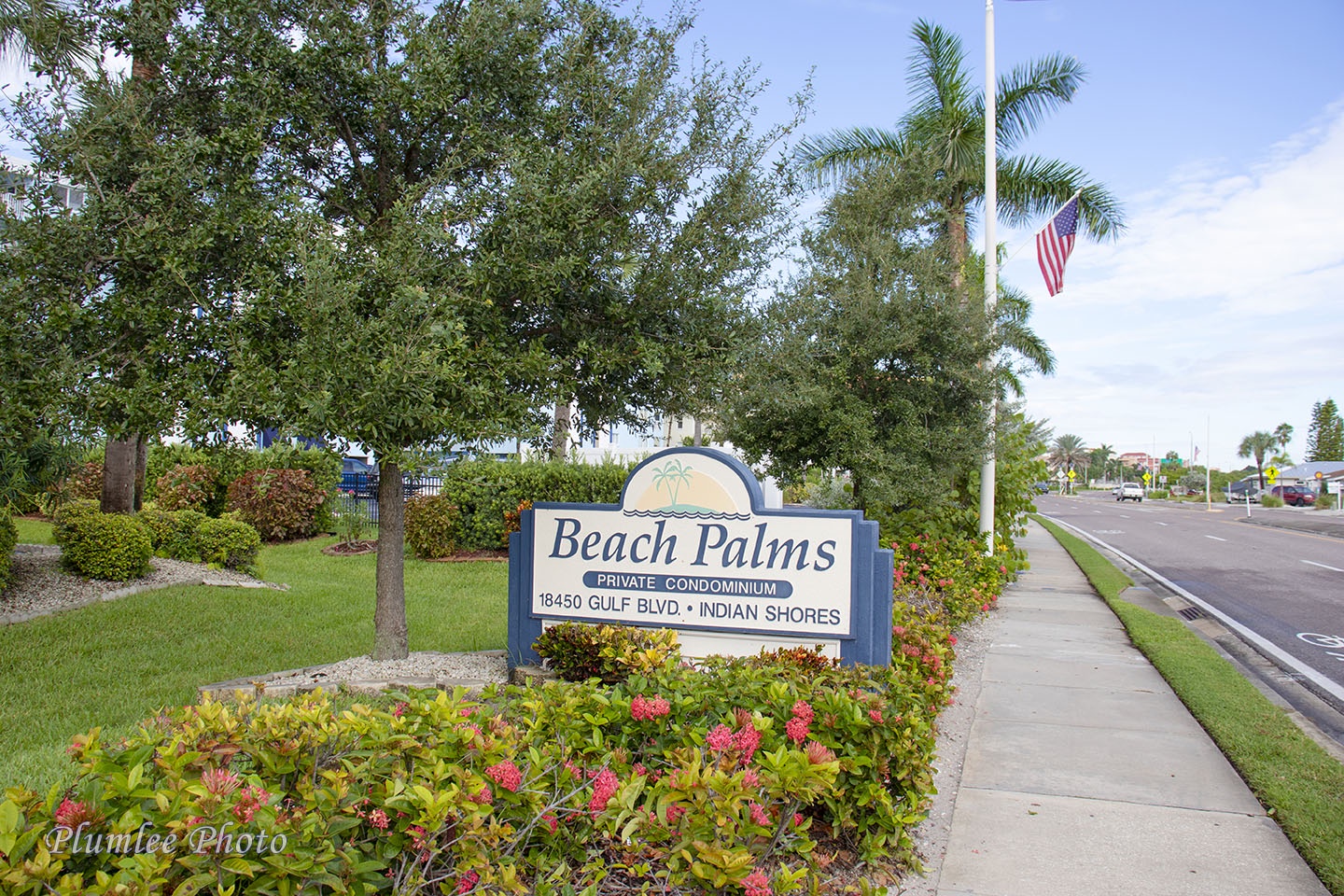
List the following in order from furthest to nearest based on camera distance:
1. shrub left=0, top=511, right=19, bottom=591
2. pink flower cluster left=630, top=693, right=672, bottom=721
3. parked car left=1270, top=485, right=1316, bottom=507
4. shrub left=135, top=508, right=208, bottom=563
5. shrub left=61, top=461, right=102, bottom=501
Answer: parked car left=1270, top=485, right=1316, bottom=507
shrub left=61, top=461, right=102, bottom=501
shrub left=135, top=508, right=208, bottom=563
shrub left=0, top=511, right=19, bottom=591
pink flower cluster left=630, top=693, right=672, bottom=721

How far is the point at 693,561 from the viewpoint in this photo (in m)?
5.72

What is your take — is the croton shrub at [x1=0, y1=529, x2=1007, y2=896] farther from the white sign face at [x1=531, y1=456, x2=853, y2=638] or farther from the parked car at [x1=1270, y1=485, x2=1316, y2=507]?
the parked car at [x1=1270, y1=485, x2=1316, y2=507]

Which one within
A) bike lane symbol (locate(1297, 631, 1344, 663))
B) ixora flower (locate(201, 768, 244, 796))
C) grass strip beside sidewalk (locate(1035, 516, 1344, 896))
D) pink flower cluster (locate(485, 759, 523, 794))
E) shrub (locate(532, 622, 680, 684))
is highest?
ixora flower (locate(201, 768, 244, 796))

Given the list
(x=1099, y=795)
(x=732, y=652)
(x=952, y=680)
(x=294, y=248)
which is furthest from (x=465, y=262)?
(x=952, y=680)

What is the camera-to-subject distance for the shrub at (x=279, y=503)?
54.3 ft

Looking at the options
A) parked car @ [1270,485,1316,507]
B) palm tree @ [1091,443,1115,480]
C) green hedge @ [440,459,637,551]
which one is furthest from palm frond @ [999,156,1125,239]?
palm tree @ [1091,443,1115,480]

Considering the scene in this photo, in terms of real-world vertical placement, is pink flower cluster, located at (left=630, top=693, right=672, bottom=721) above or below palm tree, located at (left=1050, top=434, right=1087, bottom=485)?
below

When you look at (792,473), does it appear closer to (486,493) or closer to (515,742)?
(486,493)

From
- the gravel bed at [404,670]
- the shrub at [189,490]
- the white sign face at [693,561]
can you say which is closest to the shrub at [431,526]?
the shrub at [189,490]

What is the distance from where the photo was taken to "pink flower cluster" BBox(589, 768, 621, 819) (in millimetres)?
2893

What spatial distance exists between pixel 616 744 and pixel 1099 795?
2884 millimetres

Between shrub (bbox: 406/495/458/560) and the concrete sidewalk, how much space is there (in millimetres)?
9826

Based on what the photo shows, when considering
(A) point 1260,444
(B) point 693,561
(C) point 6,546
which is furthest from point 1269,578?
(A) point 1260,444

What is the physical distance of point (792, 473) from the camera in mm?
11562
